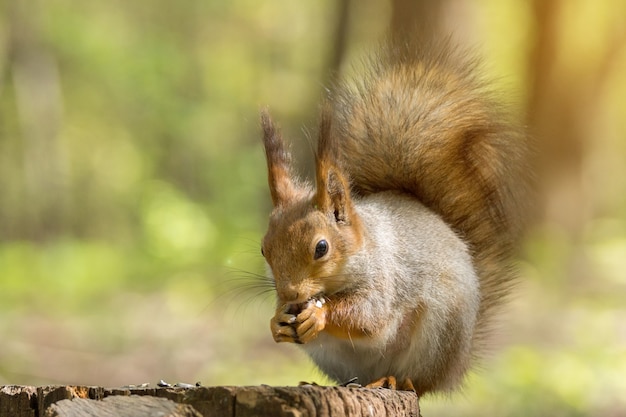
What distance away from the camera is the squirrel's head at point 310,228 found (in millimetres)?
2096

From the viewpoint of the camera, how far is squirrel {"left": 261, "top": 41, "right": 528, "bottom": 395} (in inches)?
84.7

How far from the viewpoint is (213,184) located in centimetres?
998

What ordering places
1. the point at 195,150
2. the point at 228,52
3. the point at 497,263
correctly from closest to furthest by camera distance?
the point at 497,263, the point at 195,150, the point at 228,52

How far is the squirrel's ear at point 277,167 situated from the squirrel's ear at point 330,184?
0.12 meters

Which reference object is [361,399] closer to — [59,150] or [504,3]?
[59,150]

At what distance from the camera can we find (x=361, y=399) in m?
1.62

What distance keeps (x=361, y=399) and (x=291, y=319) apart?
448mm

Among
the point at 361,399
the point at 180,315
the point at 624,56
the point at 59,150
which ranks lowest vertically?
the point at 361,399

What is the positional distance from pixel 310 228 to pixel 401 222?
14.2 inches

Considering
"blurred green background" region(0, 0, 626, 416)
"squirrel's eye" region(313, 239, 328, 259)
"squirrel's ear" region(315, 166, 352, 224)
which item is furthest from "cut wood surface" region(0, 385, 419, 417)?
"blurred green background" region(0, 0, 626, 416)

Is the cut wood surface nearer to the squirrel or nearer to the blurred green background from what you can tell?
the squirrel

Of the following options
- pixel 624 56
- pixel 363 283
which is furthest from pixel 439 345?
pixel 624 56

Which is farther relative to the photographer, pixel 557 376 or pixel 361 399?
pixel 557 376

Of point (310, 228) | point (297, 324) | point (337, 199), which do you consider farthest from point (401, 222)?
point (297, 324)
